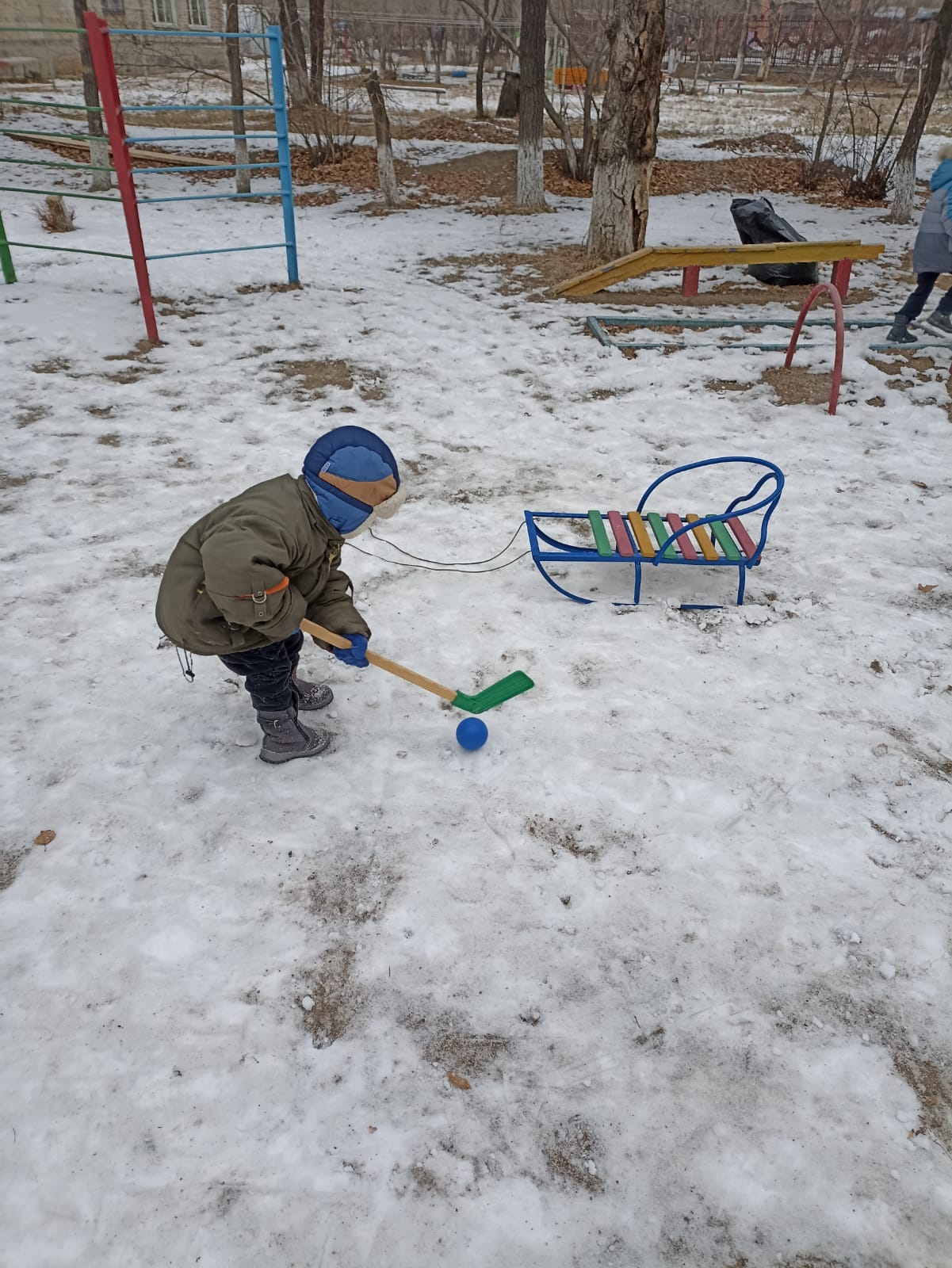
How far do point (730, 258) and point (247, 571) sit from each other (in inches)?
261

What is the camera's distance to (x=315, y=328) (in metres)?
7.34

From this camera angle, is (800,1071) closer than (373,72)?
Yes

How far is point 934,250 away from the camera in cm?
633

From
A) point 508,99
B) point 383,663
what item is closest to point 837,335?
point 383,663

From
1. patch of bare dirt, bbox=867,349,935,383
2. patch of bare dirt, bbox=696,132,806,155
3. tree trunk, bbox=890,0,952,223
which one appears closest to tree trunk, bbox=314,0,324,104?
patch of bare dirt, bbox=696,132,806,155

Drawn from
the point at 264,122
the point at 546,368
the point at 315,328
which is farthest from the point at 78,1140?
the point at 264,122

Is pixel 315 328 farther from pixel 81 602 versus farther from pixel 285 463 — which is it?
pixel 81 602

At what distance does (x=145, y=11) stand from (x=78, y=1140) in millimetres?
34417

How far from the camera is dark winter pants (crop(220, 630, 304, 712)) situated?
8.95 feet


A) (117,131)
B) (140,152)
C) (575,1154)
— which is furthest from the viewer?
(140,152)

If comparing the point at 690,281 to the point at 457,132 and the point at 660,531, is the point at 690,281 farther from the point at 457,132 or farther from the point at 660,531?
the point at 457,132

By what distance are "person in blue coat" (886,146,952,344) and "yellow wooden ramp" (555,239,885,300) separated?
41.2 inches

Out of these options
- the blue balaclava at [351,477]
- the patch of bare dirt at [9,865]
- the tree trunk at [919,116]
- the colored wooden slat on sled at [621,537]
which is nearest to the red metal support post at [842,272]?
the tree trunk at [919,116]

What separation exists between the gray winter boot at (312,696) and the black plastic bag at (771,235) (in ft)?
24.8
